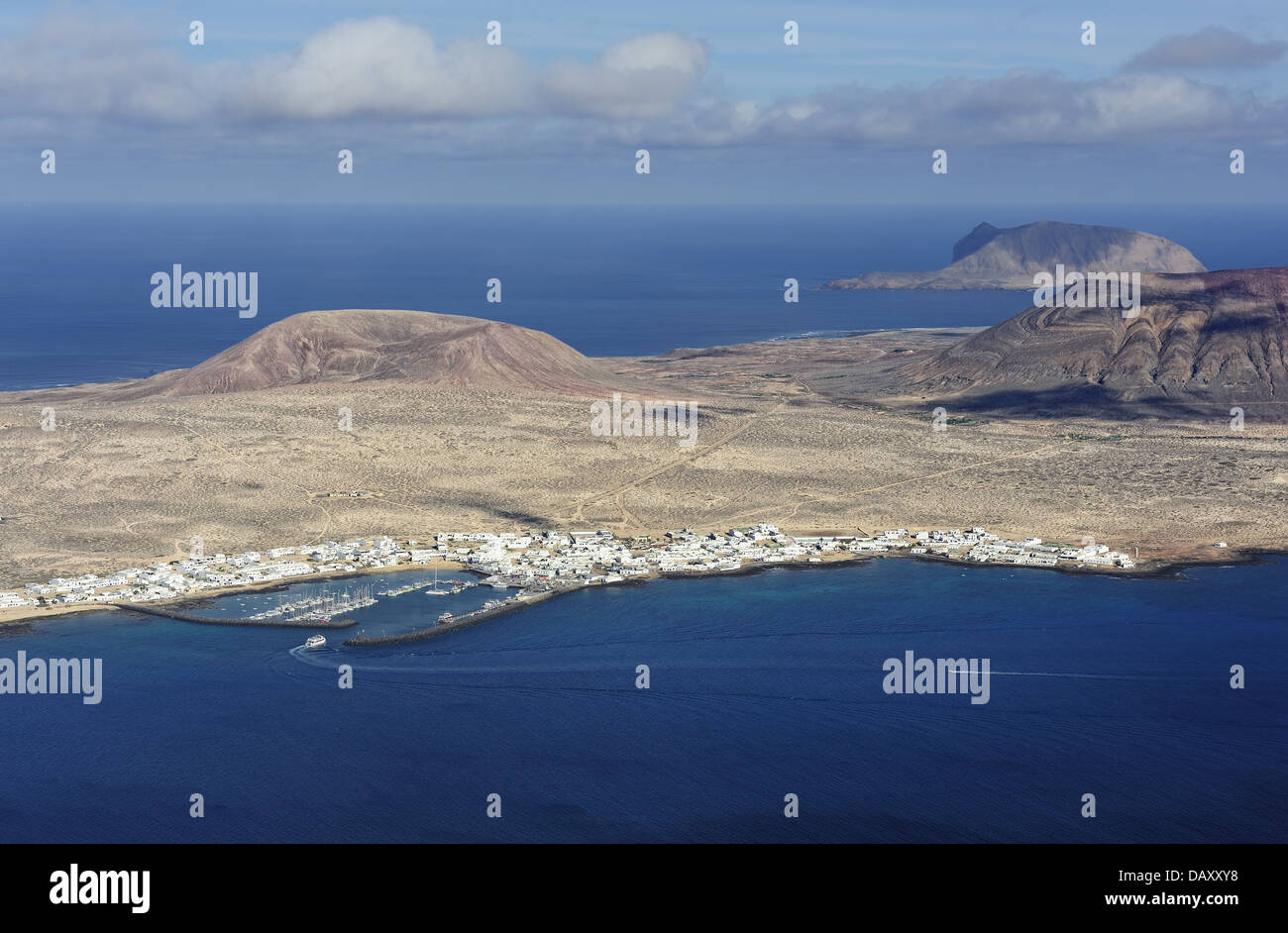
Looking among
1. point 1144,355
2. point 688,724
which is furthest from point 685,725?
point 1144,355

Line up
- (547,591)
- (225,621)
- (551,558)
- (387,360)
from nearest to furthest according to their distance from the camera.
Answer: (225,621), (547,591), (551,558), (387,360)

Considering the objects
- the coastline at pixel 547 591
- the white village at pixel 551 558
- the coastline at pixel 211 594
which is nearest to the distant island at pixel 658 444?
the coastline at pixel 547 591

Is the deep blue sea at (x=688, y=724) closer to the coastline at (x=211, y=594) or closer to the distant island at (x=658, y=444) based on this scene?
the coastline at (x=211, y=594)

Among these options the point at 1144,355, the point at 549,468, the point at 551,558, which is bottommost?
the point at 551,558

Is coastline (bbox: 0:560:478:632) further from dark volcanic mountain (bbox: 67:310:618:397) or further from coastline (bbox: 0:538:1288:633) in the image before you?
dark volcanic mountain (bbox: 67:310:618:397)

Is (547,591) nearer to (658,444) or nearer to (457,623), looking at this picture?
(457,623)

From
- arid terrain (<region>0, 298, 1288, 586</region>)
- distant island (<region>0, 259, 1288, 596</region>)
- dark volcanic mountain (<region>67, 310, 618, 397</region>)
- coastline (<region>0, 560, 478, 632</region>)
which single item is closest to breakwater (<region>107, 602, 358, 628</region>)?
coastline (<region>0, 560, 478, 632</region>)

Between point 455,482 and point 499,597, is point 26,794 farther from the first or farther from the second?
point 455,482
